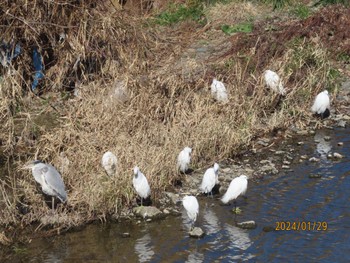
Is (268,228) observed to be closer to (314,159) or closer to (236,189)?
(236,189)

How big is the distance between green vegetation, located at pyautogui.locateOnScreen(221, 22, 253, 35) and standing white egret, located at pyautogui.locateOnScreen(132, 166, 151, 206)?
7.12m

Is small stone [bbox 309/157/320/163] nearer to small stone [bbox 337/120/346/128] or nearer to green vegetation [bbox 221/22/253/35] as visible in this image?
small stone [bbox 337/120/346/128]

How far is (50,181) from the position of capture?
8.46m

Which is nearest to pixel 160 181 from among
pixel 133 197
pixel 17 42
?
pixel 133 197

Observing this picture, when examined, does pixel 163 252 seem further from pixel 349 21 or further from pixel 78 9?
pixel 349 21

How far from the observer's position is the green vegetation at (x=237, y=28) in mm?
15141

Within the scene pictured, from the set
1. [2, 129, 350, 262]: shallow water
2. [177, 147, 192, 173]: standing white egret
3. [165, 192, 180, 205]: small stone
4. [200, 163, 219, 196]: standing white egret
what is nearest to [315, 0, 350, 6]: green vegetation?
[2, 129, 350, 262]: shallow water

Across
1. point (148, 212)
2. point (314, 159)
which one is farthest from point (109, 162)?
point (314, 159)

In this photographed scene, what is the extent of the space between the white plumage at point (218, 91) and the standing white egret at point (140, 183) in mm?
2957

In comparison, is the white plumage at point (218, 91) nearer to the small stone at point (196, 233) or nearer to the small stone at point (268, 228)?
the small stone at point (268, 228)

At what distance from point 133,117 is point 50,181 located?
2.42 m

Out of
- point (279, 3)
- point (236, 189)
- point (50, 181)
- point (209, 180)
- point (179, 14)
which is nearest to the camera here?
point (50, 181)

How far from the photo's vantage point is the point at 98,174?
891cm

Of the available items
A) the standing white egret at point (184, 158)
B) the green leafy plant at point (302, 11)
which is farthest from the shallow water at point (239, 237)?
the green leafy plant at point (302, 11)
